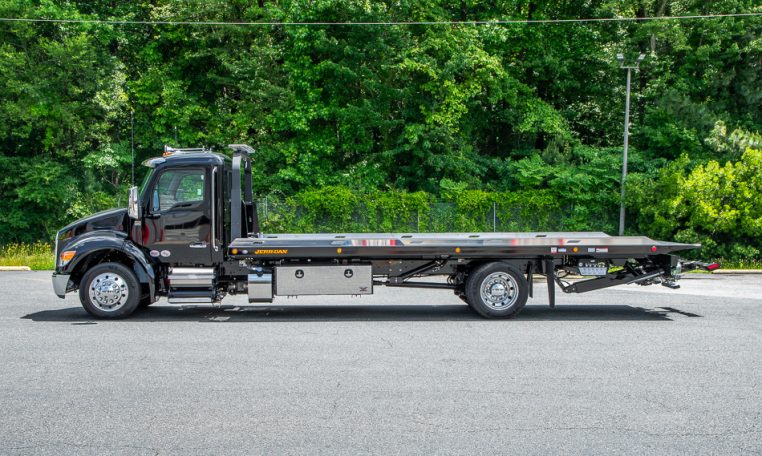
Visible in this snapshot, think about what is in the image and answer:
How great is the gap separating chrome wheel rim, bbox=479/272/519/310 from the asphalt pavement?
1.11ft

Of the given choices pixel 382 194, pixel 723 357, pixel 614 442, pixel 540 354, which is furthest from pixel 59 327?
pixel 382 194

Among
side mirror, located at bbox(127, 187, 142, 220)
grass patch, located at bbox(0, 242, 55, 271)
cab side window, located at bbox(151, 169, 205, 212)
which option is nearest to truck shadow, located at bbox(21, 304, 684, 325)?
side mirror, located at bbox(127, 187, 142, 220)

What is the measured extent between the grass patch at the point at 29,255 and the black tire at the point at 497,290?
16.4m

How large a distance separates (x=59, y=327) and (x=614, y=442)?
28.0 ft

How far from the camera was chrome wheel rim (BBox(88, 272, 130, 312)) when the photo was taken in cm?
1089

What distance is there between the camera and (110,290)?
35.7 ft

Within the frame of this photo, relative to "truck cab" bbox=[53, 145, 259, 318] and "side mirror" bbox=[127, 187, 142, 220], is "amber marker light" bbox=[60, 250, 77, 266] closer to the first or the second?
"truck cab" bbox=[53, 145, 259, 318]

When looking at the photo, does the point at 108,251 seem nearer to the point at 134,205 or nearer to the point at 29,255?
the point at 134,205

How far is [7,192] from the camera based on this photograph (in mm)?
29031

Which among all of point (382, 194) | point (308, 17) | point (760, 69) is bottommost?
point (382, 194)

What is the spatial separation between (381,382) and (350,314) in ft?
15.4

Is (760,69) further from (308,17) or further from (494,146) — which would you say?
(308,17)

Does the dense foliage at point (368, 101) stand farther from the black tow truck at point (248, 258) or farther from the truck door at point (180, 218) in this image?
the truck door at point (180, 218)

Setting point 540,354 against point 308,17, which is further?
point 308,17
